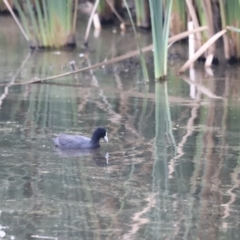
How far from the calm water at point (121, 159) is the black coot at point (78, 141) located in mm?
65

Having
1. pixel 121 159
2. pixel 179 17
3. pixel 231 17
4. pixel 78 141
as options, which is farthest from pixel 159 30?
pixel 121 159

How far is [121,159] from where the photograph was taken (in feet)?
19.2

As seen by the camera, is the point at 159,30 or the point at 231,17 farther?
the point at 231,17

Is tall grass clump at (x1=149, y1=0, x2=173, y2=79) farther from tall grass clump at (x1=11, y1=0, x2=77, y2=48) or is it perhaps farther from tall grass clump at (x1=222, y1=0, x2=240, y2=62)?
tall grass clump at (x1=11, y1=0, x2=77, y2=48)

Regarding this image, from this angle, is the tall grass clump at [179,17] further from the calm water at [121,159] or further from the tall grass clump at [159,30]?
the tall grass clump at [159,30]

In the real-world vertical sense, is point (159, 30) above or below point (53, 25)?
below

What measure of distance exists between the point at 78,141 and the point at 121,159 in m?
0.44

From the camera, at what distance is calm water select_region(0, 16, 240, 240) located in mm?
4406

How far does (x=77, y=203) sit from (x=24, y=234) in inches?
25.7

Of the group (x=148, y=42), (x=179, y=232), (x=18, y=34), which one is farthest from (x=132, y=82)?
(x=179, y=232)

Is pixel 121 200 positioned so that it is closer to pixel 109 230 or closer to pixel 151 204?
pixel 151 204

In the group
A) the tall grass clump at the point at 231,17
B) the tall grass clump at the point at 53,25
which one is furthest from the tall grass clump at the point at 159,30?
the tall grass clump at the point at 53,25

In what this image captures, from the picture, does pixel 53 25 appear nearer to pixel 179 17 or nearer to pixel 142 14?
pixel 179 17

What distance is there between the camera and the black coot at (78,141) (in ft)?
19.8
